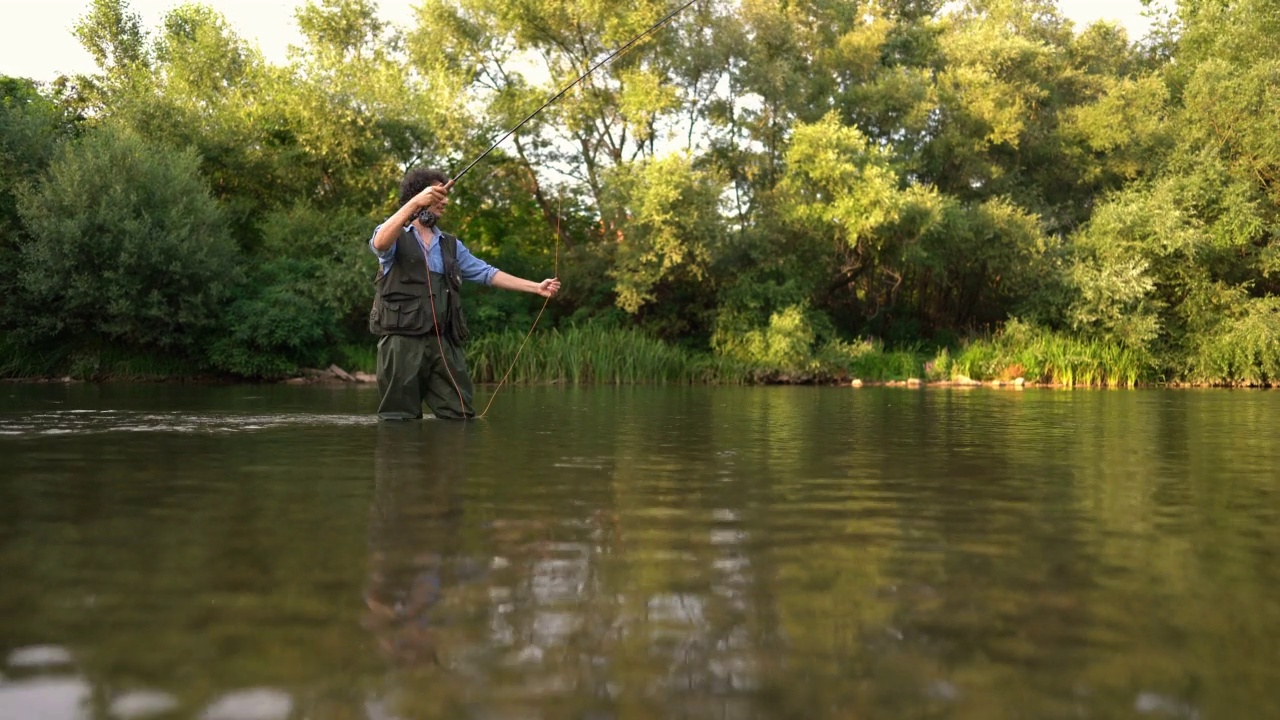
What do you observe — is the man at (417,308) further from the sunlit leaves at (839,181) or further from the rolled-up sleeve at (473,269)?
the sunlit leaves at (839,181)

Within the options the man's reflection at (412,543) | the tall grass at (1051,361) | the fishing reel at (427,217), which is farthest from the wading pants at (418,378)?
the tall grass at (1051,361)

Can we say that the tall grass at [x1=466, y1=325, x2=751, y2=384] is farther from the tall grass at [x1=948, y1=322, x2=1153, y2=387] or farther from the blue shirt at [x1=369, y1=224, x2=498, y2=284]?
the blue shirt at [x1=369, y1=224, x2=498, y2=284]

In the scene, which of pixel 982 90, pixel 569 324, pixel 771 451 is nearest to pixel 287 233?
pixel 569 324

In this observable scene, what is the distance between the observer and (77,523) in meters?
4.66

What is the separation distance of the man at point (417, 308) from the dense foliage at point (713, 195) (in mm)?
17059

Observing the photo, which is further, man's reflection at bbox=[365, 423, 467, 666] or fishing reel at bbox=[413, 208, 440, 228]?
fishing reel at bbox=[413, 208, 440, 228]

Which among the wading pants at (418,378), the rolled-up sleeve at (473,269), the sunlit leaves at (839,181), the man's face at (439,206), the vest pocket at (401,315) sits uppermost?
the sunlit leaves at (839,181)

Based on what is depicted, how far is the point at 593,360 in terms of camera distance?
27406 millimetres

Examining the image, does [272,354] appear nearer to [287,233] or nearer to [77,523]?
[287,233]

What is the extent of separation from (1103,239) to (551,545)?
30.2m

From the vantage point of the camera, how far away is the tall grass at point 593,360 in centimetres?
2716

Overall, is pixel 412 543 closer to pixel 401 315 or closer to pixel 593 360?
pixel 401 315

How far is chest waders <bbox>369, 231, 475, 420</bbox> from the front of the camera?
382 inches

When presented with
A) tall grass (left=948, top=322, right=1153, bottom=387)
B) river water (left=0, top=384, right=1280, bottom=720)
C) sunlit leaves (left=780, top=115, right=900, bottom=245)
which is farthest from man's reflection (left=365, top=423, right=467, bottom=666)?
tall grass (left=948, top=322, right=1153, bottom=387)
